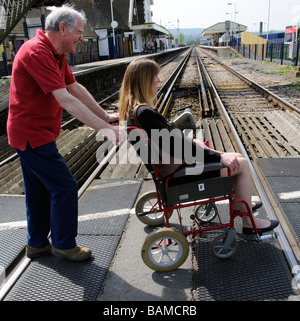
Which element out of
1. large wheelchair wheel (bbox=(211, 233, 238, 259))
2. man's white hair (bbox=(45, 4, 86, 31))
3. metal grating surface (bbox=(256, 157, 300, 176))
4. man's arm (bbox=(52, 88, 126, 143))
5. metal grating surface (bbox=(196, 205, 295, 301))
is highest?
man's white hair (bbox=(45, 4, 86, 31))

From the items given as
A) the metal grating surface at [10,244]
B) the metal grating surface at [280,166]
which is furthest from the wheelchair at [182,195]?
the metal grating surface at [280,166]

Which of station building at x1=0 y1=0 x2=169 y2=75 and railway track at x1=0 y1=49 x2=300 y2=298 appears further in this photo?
station building at x1=0 y1=0 x2=169 y2=75

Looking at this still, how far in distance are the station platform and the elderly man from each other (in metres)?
0.21

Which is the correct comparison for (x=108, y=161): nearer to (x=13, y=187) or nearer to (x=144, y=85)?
(x=13, y=187)

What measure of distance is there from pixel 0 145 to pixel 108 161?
354 centimetres

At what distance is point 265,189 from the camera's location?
4.07 m

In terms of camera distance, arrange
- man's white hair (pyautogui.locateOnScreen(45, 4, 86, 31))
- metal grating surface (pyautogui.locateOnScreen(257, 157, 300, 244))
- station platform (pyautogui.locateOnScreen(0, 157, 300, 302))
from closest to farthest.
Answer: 1. man's white hair (pyautogui.locateOnScreen(45, 4, 86, 31))
2. station platform (pyautogui.locateOnScreen(0, 157, 300, 302))
3. metal grating surface (pyautogui.locateOnScreen(257, 157, 300, 244))

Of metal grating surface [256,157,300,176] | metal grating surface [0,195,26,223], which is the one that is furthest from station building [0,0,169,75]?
metal grating surface [256,157,300,176]

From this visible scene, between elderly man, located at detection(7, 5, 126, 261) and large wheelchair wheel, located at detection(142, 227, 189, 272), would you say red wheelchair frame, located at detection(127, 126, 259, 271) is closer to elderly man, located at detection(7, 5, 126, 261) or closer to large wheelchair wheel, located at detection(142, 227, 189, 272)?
large wheelchair wheel, located at detection(142, 227, 189, 272)

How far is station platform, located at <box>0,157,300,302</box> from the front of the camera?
97.7 inches

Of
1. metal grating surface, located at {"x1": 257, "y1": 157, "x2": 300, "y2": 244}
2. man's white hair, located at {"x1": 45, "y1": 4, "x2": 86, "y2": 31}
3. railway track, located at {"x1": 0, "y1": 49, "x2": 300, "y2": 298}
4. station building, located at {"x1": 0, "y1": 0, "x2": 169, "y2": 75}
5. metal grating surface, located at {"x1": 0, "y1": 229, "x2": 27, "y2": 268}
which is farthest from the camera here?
station building, located at {"x1": 0, "y1": 0, "x2": 169, "y2": 75}

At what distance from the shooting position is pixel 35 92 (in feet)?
7.97

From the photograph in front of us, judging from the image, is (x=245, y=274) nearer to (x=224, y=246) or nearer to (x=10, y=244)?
(x=224, y=246)
